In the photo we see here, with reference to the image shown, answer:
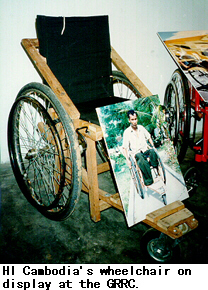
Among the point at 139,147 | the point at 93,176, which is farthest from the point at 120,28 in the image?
the point at 93,176

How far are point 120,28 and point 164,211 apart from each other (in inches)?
74.0

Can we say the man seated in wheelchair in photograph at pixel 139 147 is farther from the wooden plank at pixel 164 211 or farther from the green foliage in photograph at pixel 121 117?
the wooden plank at pixel 164 211

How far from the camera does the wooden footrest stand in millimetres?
1275

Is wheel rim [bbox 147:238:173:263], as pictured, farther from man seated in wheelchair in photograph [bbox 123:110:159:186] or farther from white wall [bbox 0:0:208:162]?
white wall [bbox 0:0:208:162]

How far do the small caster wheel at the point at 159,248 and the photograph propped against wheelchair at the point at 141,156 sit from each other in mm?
117

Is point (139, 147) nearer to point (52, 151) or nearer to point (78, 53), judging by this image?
point (52, 151)

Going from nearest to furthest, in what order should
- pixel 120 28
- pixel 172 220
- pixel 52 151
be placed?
pixel 172 220 → pixel 52 151 → pixel 120 28

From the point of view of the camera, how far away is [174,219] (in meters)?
1.34

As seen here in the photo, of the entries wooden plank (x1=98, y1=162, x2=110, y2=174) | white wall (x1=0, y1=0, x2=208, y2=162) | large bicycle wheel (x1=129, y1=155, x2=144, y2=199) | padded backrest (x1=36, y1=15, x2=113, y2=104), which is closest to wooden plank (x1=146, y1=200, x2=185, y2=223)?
large bicycle wheel (x1=129, y1=155, x2=144, y2=199)

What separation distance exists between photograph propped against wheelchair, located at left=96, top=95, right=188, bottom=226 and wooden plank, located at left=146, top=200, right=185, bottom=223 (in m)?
0.03

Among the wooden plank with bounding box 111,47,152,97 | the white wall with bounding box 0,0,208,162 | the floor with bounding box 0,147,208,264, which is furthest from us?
the white wall with bounding box 0,0,208,162

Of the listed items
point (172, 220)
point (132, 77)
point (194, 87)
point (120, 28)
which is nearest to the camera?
point (172, 220)

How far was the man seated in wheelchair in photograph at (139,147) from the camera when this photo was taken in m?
1.42
